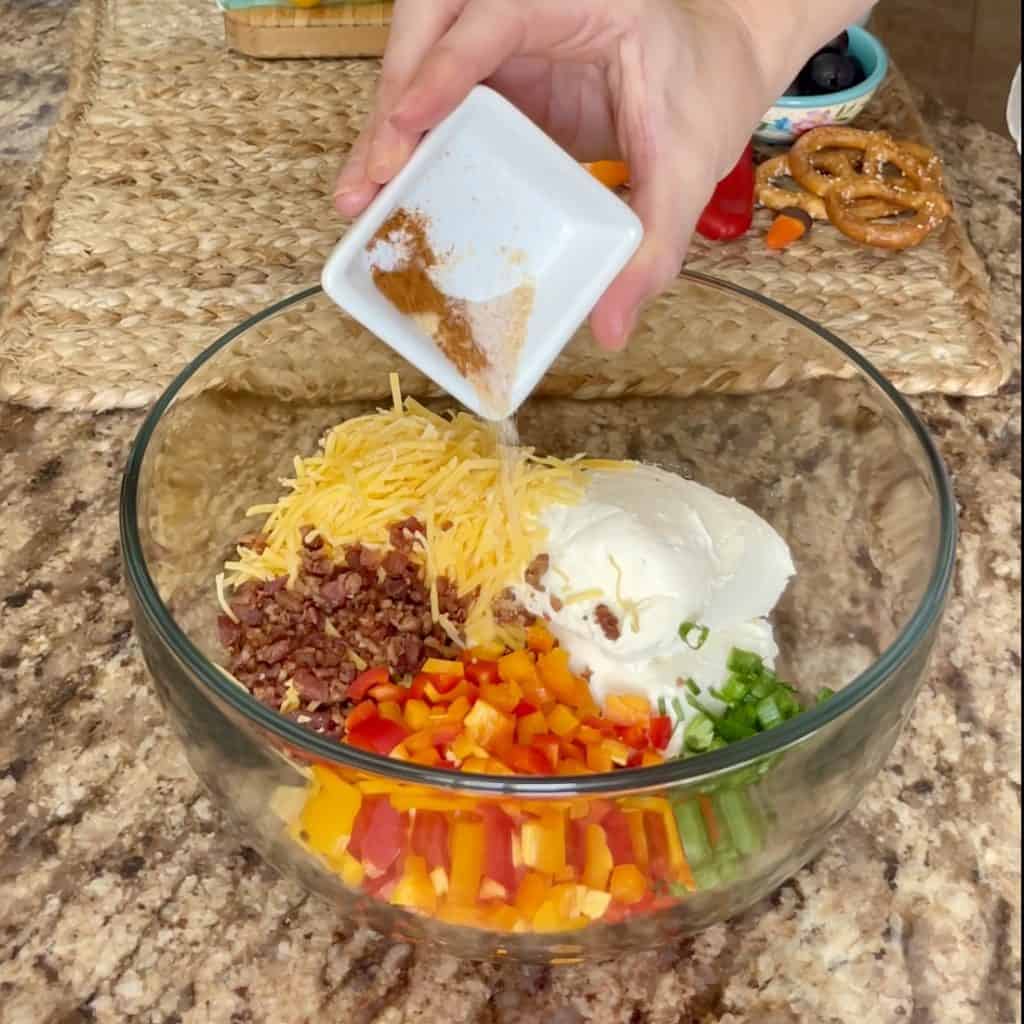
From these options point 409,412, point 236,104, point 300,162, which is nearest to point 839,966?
point 409,412

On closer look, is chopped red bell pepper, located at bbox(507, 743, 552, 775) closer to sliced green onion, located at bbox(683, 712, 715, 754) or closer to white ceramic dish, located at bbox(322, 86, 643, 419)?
sliced green onion, located at bbox(683, 712, 715, 754)

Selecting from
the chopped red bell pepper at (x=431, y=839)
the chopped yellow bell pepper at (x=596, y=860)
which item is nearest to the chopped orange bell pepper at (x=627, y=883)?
the chopped yellow bell pepper at (x=596, y=860)

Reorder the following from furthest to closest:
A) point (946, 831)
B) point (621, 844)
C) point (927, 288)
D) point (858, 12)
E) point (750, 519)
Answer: point (927, 288), point (858, 12), point (750, 519), point (946, 831), point (621, 844)

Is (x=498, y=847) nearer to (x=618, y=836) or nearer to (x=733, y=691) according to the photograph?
(x=618, y=836)

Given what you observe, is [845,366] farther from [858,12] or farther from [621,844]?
[621,844]

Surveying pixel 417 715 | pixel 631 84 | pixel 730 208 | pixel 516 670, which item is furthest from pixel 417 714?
pixel 730 208

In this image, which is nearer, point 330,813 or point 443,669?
point 330,813
